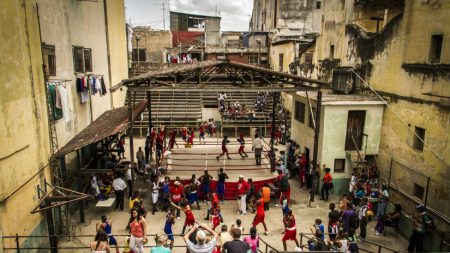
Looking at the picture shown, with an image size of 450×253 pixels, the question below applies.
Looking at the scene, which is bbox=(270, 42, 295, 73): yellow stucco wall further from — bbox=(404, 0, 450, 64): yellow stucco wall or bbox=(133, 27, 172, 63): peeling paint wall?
bbox=(404, 0, 450, 64): yellow stucco wall

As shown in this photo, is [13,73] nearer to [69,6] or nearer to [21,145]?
[21,145]

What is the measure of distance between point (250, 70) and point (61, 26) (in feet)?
26.0

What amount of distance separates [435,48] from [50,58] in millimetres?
14272

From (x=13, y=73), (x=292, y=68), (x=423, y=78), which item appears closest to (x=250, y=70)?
(x=423, y=78)

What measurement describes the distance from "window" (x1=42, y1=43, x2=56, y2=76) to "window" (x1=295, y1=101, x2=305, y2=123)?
12123 mm

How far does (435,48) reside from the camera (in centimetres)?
1269

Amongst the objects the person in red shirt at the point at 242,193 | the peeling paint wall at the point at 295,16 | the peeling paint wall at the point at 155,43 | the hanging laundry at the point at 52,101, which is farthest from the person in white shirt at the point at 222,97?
the hanging laundry at the point at 52,101

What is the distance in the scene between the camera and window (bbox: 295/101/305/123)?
1856 cm

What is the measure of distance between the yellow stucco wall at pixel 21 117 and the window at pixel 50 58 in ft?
3.80

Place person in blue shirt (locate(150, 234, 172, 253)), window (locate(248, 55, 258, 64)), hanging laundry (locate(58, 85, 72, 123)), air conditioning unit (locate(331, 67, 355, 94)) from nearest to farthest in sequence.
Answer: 1. person in blue shirt (locate(150, 234, 172, 253))
2. hanging laundry (locate(58, 85, 72, 123))
3. air conditioning unit (locate(331, 67, 355, 94))
4. window (locate(248, 55, 258, 64))

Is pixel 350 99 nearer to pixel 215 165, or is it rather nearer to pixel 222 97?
pixel 215 165

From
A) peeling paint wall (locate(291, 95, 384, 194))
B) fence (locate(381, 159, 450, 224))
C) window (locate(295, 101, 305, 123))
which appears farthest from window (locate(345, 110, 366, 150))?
window (locate(295, 101, 305, 123))

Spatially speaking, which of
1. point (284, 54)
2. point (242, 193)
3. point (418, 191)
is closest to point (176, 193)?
point (242, 193)

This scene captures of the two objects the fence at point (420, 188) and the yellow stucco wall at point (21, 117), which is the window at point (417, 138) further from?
the yellow stucco wall at point (21, 117)
